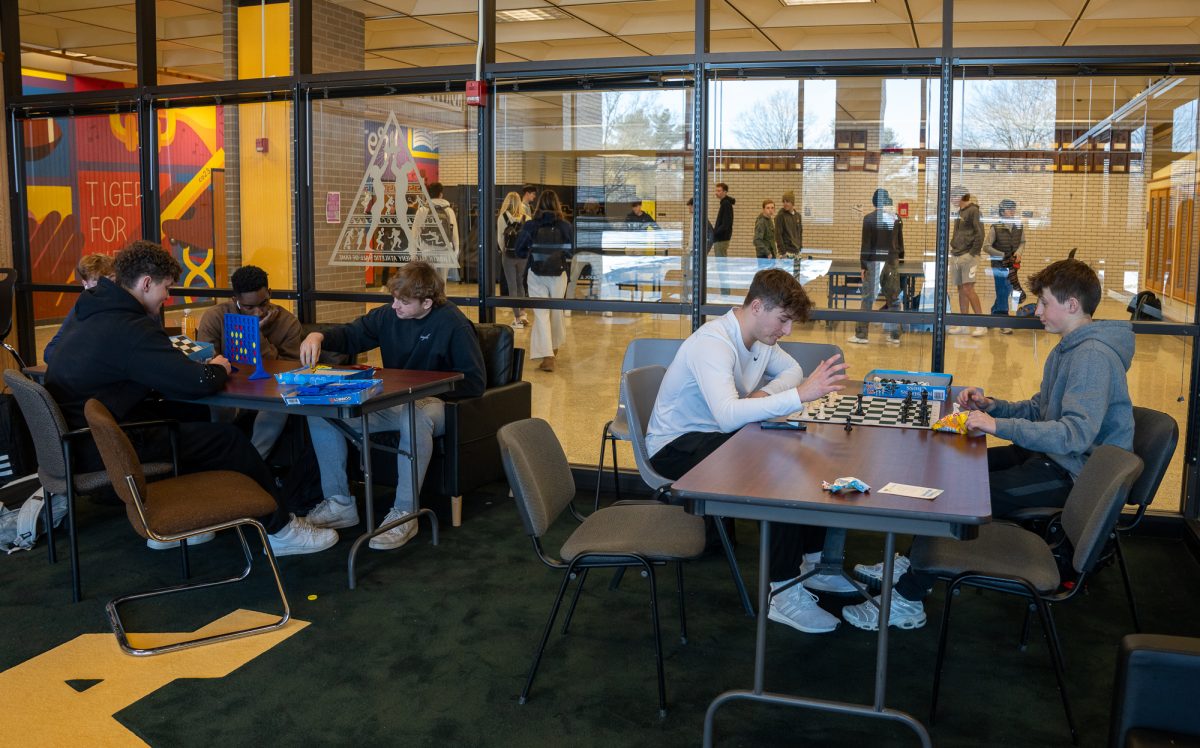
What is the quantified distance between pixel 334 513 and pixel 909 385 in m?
2.64

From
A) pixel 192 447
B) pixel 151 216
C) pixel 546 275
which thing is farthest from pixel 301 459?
pixel 151 216

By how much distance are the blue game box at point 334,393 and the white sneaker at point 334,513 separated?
91 cm

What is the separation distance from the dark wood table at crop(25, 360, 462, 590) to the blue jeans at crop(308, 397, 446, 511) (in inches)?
2.5

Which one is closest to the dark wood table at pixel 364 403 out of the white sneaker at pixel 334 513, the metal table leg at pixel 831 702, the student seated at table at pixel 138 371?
the student seated at table at pixel 138 371

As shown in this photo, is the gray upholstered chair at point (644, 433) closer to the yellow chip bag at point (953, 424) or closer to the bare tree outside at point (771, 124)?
the yellow chip bag at point (953, 424)

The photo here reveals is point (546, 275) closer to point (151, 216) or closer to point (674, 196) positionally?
point (674, 196)

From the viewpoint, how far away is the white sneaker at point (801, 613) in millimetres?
3576

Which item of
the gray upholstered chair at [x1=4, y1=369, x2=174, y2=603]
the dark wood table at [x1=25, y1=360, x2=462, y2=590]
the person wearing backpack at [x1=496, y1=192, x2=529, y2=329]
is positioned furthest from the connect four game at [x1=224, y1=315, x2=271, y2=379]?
the person wearing backpack at [x1=496, y1=192, x2=529, y2=329]

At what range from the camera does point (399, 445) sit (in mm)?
4676

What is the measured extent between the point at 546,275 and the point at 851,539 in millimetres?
2136

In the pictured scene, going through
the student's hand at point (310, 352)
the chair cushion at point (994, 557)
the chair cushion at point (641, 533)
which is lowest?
the chair cushion at point (994, 557)

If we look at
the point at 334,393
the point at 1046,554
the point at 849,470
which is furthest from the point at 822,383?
the point at 334,393

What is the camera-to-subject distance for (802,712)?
2.99m

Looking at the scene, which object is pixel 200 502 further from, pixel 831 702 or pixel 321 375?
pixel 831 702
